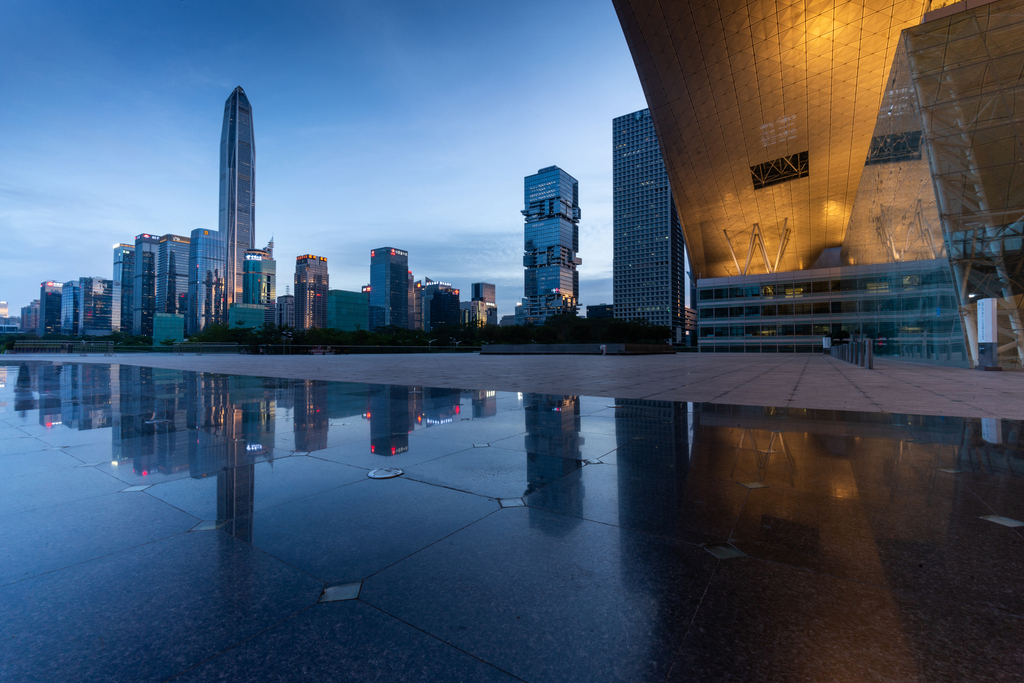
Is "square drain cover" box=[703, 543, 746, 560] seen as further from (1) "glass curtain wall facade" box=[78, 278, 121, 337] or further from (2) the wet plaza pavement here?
(1) "glass curtain wall facade" box=[78, 278, 121, 337]

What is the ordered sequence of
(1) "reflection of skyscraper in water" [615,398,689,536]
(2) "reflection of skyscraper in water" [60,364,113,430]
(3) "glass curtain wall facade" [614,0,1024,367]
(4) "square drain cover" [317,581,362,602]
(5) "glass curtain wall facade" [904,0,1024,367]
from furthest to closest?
(3) "glass curtain wall facade" [614,0,1024,367]
(5) "glass curtain wall facade" [904,0,1024,367]
(2) "reflection of skyscraper in water" [60,364,113,430]
(1) "reflection of skyscraper in water" [615,398,689,536]
(4) "square drain cover" [317,581,362,602]

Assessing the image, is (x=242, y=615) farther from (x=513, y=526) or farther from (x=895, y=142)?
(x=895, y=142)

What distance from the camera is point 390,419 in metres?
6.75

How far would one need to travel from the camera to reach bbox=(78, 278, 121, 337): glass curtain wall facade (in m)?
175

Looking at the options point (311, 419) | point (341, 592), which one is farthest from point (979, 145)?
point (341, 592)

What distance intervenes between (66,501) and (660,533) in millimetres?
4144

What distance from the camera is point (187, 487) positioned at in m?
3.52

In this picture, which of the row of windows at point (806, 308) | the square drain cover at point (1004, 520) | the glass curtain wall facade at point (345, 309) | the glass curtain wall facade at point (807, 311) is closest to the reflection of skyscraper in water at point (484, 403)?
the square drain cover at point (1004, 520)

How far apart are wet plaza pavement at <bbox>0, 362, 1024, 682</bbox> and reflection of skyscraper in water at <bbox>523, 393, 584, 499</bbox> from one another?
0.05 meters

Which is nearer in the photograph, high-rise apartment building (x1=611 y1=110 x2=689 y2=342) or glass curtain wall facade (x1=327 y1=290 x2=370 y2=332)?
glass curtain wall facade (x1=327 y1=290 x2=370 y2=332)

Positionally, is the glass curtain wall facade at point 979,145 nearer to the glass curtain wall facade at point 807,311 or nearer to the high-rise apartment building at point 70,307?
the glass curtain wall facade at point 807,311

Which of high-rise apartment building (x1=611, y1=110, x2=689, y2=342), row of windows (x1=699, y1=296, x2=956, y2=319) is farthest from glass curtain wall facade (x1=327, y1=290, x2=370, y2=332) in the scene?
row of windows (x1=699, y1=296, x2=956, y2=319)

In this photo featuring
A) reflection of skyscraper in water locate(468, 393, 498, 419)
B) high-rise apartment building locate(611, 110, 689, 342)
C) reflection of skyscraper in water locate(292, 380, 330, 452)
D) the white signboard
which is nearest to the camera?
reflection of skyscraper in water locate(292, 380, 330, 452)

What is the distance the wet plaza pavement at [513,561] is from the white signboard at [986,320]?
17.5 meters
